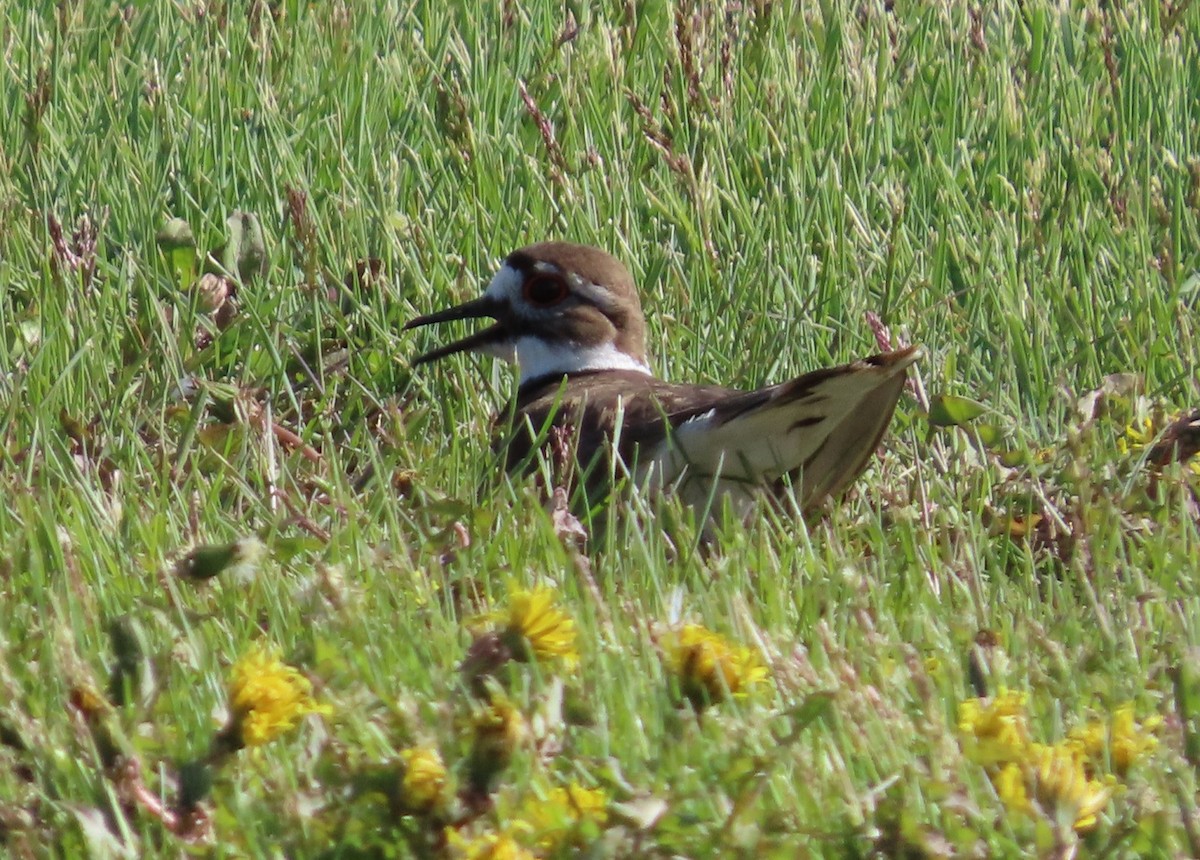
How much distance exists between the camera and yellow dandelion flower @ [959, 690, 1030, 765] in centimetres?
192

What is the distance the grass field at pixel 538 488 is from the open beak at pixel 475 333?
9cm

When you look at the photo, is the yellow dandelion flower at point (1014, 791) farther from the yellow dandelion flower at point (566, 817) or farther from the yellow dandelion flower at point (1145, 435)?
the yellow dandelion flower at point (1145, 435)

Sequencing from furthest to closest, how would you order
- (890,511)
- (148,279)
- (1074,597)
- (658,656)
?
(148,279)
(890,511)
(1074,597)
(658,656)

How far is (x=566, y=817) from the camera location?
196cm

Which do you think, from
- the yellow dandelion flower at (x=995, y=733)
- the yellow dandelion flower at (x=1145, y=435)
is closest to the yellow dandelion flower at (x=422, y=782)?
the yellow dandelion flower at (x=995, y=733)

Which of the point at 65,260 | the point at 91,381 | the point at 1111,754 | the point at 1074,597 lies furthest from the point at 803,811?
the point at 65,260

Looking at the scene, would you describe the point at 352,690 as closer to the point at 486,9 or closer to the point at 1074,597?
the point at 1074,597

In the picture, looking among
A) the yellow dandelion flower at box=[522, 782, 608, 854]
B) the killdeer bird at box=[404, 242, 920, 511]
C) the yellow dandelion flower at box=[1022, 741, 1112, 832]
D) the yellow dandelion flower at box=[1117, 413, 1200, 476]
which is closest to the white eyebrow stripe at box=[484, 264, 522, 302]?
the killdeer bird at box=[404, 242, 920, 511]

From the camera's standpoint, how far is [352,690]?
7.25 feet

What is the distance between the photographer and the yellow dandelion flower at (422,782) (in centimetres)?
191

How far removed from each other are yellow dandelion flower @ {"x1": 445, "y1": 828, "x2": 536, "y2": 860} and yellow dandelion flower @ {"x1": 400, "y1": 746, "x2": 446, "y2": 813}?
0.14ft

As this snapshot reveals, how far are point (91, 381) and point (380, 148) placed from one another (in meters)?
1.34

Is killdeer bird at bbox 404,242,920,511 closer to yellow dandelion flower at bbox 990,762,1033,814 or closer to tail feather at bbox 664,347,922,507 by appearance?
tail feather at bbox 664,347,922,507

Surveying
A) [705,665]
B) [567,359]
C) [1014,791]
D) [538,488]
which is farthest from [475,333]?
[1014,791]
